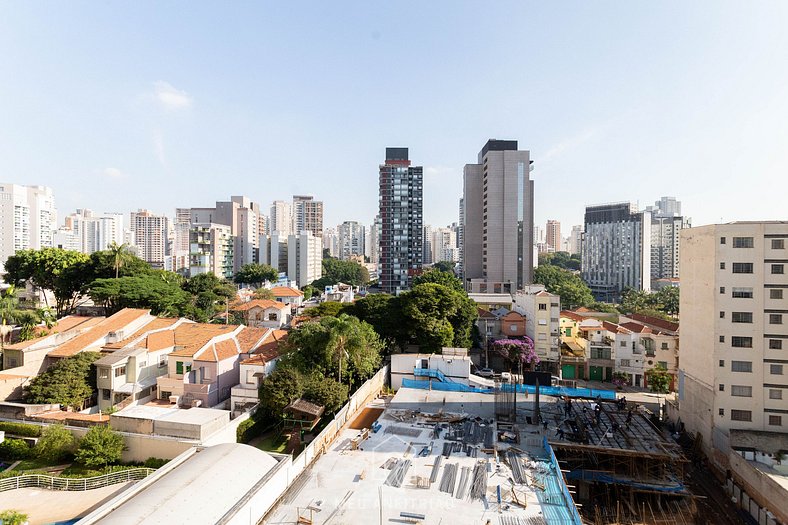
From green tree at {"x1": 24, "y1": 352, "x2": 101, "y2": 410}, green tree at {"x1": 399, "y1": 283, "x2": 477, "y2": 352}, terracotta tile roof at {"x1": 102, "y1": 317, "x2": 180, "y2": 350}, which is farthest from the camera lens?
green tree at {"x1": 399, "y1": 283, "x2": 477, "y2": 352}

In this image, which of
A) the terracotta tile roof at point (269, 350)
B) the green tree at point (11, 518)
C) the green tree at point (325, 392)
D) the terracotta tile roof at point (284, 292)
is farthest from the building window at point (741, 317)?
the terracotta tile roof at point (284, 292)

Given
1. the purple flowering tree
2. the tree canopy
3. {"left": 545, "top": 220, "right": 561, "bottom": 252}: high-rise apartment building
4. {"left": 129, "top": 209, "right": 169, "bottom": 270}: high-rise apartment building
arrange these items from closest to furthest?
the purple flowering tree
the tree canopy
{"left": 129, "top": 209, "right": 169, "bottom": 270}: high-rise apartment building
{"left": 545, "top": 220, "right": 561, "bottom": 252}: high-rise apartment building

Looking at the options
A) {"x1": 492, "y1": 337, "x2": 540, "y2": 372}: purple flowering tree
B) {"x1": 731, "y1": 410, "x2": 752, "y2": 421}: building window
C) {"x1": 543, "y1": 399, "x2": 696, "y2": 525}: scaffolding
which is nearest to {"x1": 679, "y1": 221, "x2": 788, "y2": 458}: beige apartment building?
{"x1": 731, "y1": 410, "x2": 752, "y2": 421}: building window

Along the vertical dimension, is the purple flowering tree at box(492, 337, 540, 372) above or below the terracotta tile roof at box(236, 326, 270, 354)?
below

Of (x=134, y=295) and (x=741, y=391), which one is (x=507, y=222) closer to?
(x=741, y=391)

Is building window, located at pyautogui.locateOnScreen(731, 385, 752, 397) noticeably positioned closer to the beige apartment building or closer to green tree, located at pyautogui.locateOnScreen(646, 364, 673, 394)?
the beige apartment building

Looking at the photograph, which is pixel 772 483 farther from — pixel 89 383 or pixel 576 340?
pixel 89 383

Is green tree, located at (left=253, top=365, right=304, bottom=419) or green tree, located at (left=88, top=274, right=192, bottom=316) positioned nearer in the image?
green tree, located at (left=253, top=365, right=304, bottom=419)
